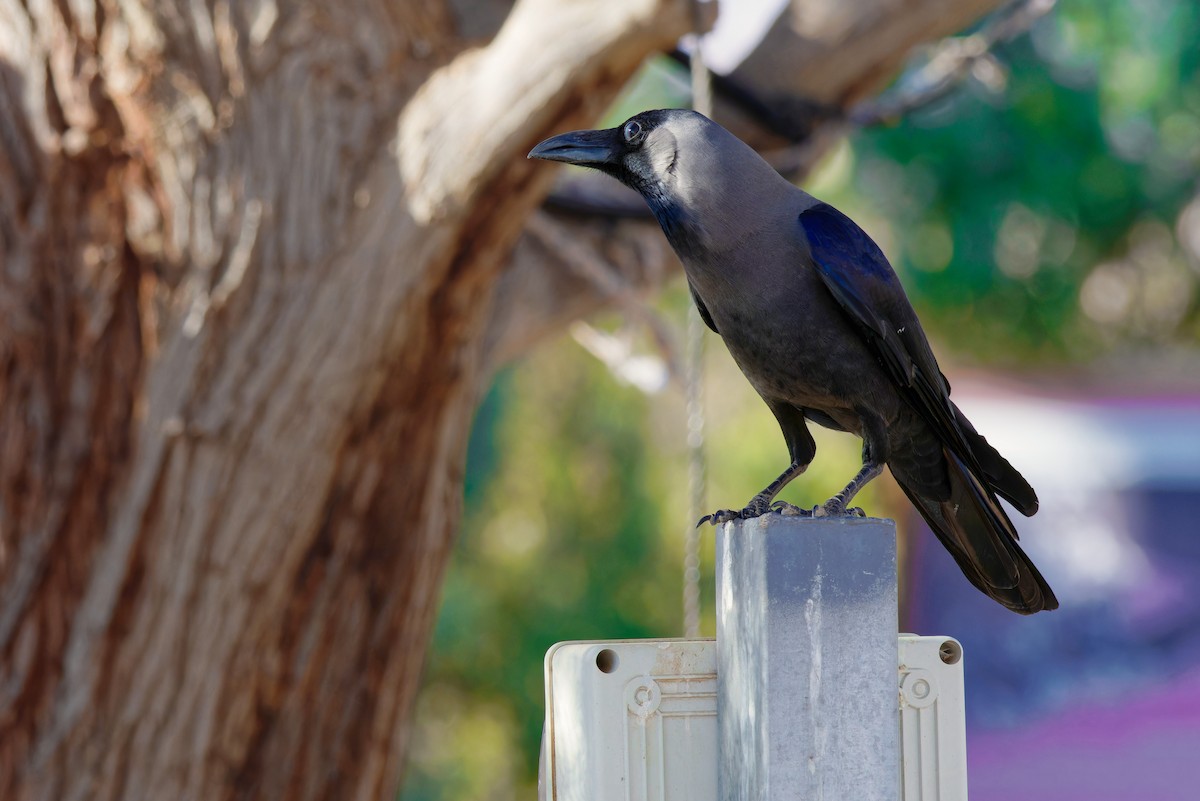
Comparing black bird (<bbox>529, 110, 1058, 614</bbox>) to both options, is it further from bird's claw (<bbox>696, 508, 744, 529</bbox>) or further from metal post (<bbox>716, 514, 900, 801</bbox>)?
metal post (<bbox>716, 514, 900, 801</bbox>)

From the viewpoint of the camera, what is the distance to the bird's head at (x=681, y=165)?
2.32m

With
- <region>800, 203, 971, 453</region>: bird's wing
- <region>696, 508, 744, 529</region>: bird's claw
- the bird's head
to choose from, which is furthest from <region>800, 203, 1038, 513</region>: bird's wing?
<region>696, 508, 744, 529</region>: bird's claw

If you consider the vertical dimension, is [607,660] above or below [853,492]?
below

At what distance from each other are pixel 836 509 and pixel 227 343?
164 centimetres

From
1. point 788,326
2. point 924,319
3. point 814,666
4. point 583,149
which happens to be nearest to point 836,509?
point 788,326

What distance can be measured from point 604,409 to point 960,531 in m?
8.39

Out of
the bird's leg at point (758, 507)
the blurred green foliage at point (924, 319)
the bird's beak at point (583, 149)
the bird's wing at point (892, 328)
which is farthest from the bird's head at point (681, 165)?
the blurred green foliage at point (924, 319)

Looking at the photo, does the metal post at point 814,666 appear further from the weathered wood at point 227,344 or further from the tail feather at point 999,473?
the weathered wood at point 227,344

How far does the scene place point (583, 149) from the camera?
2.51 m

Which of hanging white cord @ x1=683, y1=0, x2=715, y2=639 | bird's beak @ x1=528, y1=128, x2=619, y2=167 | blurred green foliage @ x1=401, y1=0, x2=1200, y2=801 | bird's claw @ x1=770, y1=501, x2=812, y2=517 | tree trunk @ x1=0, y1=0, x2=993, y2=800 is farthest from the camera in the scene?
blurred green foliage @ x1=401, y1=0, x2=1200, y2=801

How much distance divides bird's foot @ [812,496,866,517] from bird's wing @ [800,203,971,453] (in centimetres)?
29

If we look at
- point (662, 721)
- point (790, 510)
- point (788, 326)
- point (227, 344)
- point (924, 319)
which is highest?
point (924, 319)

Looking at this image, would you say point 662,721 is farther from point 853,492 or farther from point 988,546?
point 988,546

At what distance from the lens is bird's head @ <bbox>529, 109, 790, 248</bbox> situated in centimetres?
232
